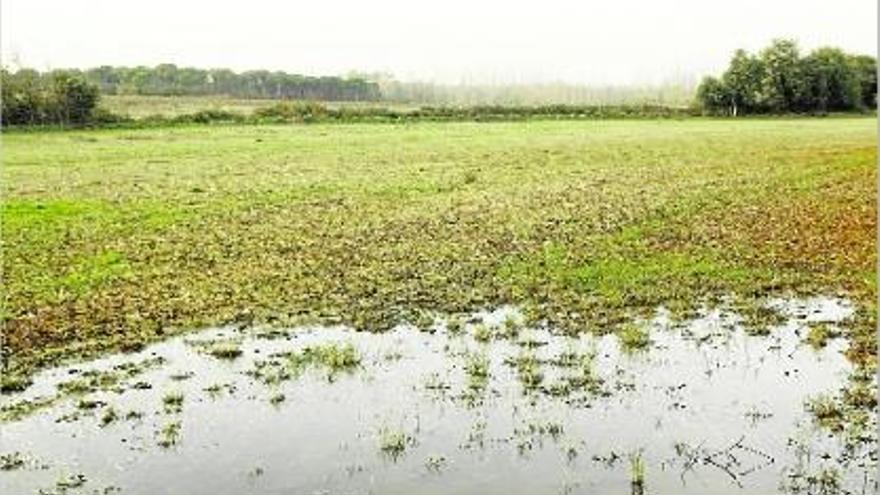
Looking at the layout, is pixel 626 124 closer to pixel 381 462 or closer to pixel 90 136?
pixel 90 136

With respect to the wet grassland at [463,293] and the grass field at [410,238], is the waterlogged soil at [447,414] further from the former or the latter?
the grass field at [410,238]

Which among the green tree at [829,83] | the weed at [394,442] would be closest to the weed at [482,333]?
the weed at [394,442]

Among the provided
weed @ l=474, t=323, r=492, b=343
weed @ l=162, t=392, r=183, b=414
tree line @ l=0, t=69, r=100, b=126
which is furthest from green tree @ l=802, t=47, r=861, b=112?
weed @ l=162, t=392, r=183, b=414

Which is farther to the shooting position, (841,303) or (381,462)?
(841,303)

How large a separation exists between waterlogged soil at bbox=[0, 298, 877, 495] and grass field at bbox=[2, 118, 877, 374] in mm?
1400

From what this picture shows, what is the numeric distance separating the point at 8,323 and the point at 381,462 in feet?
33.7

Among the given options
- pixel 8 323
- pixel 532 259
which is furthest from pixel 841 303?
pixel 8 323

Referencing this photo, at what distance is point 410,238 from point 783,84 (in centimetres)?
9887

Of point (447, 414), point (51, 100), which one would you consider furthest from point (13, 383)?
point (51, 100)

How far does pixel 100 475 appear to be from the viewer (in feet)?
40.9

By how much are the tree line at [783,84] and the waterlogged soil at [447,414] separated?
336ft

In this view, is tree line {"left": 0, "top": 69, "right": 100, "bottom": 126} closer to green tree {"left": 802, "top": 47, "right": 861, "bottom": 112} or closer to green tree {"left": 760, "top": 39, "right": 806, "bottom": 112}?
green tree {"left": 760, "top": 39, "right": 806, "bottom": 112}

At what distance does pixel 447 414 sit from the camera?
14.3m

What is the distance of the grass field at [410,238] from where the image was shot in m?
20.7
